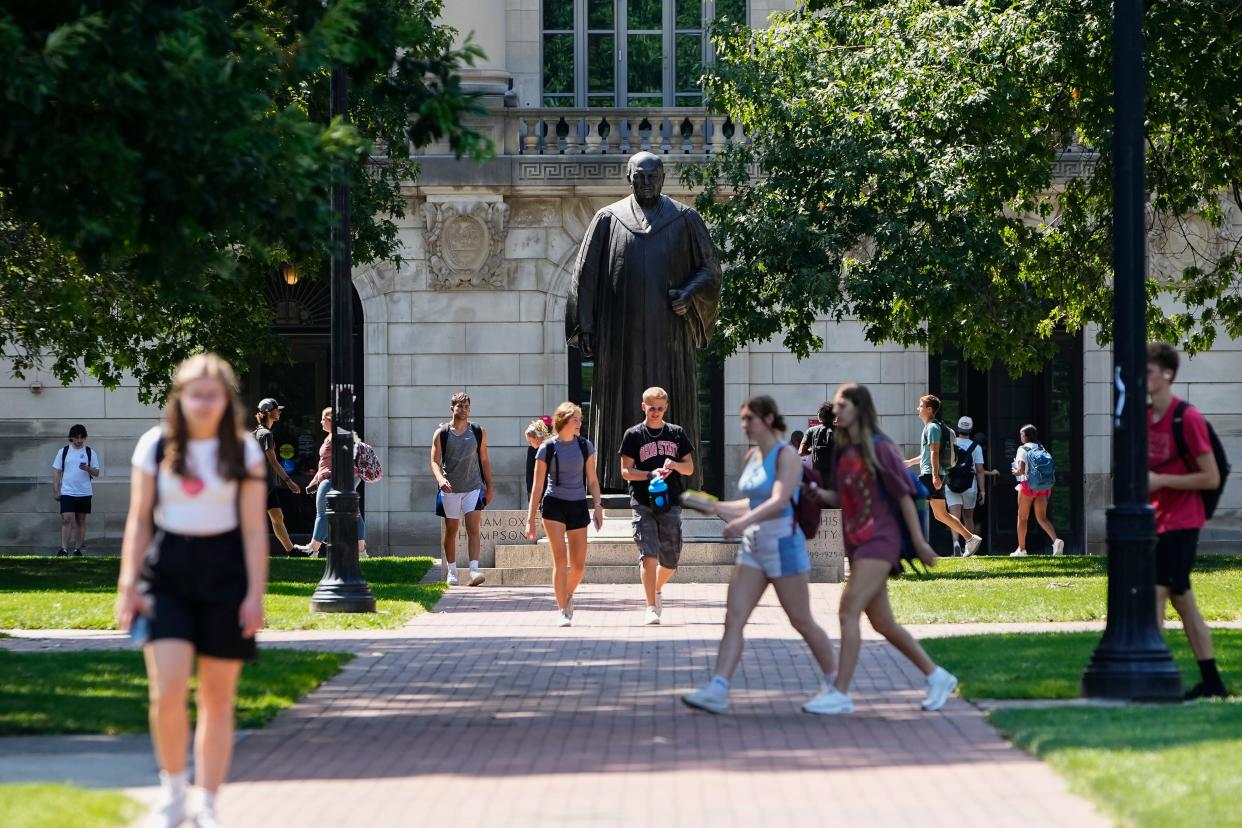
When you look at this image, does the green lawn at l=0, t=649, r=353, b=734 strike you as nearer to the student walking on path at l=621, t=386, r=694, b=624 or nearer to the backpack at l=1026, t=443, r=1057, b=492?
the student walking on path at l=621, t=386, r=694, b=624

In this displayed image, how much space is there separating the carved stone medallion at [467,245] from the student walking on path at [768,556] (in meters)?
18.7

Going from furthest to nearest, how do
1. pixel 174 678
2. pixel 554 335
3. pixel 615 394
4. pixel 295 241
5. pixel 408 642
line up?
pixel 554 335 → pixel 615 394 → pixel 408 642 → pixel 295 241 → pixel 174 678

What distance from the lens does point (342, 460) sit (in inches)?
700

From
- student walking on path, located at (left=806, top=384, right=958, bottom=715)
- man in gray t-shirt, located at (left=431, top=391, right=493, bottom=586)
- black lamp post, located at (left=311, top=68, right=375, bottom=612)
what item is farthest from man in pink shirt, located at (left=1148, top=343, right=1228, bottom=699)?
man in gray t-shirt, located at (left=431, top=391, right=493, bottom=586)

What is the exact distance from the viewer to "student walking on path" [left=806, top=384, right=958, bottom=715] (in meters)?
10.6

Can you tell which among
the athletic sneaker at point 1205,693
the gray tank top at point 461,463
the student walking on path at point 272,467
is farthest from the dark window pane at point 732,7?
the athletic sneaker at point 1205,693

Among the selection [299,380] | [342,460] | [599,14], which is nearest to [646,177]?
[342,460]

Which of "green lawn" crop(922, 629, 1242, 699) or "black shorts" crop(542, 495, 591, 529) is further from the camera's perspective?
"black shorts" crop(542, 495, 591, 529)

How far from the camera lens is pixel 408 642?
48.9ft

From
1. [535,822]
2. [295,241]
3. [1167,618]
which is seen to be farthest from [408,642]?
[535,822]

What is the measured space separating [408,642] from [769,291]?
10.7m

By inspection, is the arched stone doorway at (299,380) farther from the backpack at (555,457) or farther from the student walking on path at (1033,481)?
the backpack at (555,457)

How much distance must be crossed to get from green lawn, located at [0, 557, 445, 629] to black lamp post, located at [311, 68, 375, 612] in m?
0.21

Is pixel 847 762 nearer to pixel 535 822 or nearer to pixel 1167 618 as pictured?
pixel 535 822
